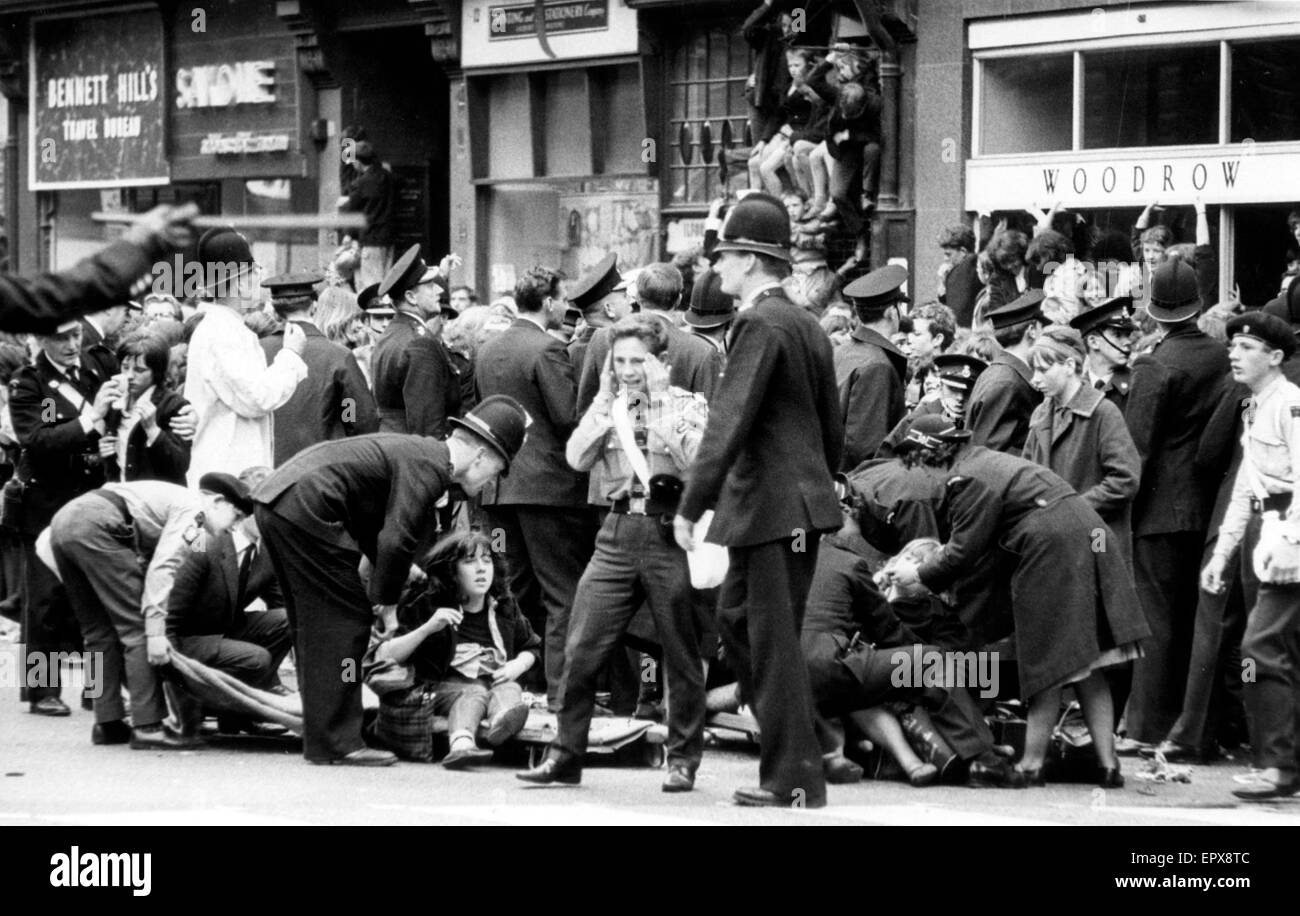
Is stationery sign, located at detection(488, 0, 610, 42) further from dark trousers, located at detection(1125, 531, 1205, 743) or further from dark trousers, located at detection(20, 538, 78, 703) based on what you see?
dark trousers, located at detection(1125, 531, 1205, 743)

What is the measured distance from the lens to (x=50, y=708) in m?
11.6

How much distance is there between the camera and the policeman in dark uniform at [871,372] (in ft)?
36.0

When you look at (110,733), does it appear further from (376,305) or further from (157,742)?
(376,305)

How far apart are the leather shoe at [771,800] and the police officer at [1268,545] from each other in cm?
196

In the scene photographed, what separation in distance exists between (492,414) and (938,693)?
222 centimetres

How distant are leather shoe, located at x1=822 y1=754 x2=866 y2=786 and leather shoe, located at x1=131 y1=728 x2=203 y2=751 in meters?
2.99

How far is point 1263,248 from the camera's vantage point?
1545 cm

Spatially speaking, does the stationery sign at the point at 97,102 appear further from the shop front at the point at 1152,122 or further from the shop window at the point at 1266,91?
the shop window at the point at 1266,91

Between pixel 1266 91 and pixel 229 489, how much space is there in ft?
29.0

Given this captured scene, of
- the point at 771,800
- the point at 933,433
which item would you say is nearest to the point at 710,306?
the point at 933,433

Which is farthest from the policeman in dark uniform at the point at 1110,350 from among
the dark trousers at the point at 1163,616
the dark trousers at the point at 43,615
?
the dark trousers at the point at 43,615

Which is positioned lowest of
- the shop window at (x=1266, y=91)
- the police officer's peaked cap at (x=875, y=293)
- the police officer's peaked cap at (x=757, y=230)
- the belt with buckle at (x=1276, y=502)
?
the belt with buckle at (x=1276, y=502)
